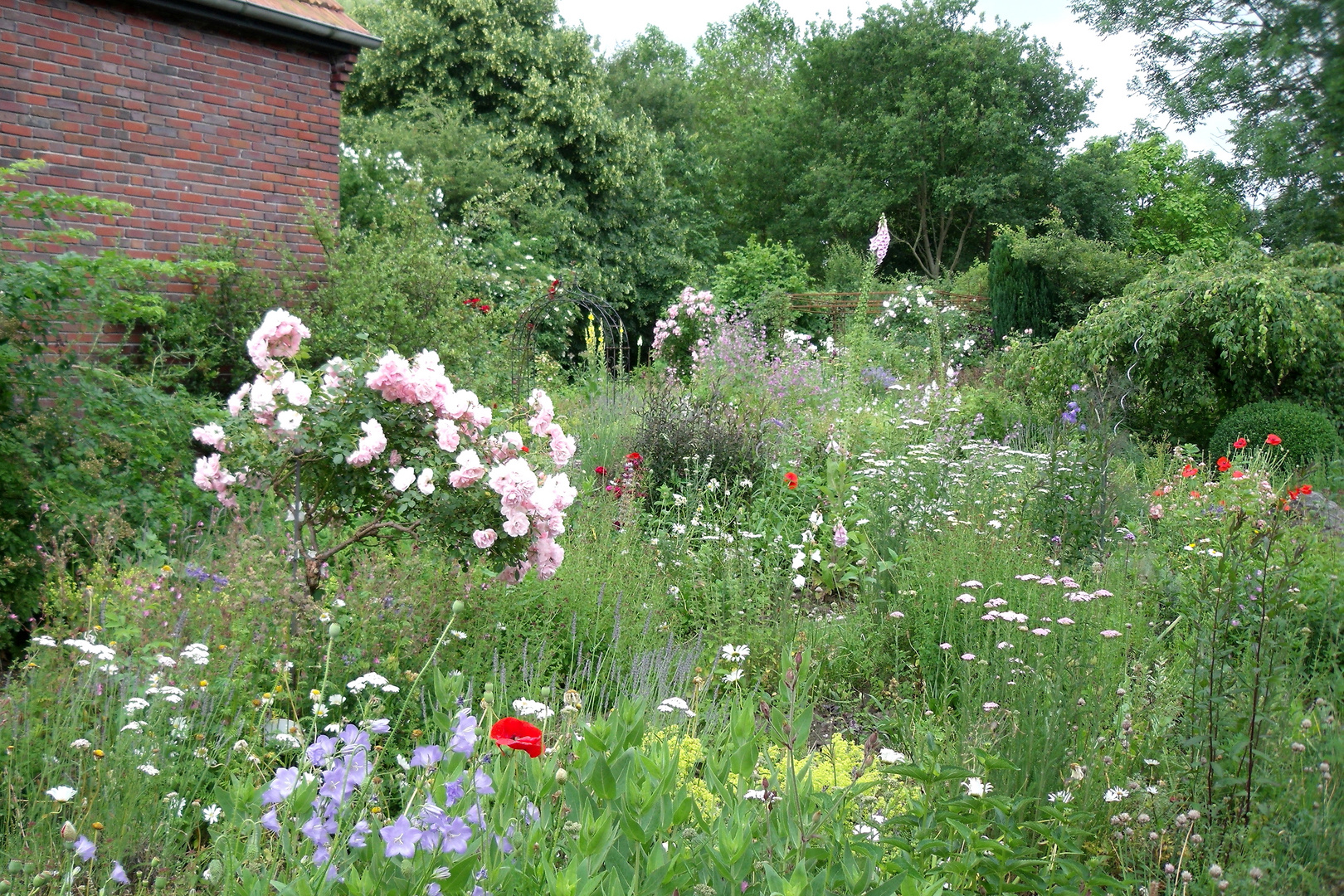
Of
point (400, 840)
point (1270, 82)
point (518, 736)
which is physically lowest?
point (400, 840)

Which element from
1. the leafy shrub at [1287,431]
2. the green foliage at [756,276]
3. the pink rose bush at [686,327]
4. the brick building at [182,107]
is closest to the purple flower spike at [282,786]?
the brick building at [182,107]

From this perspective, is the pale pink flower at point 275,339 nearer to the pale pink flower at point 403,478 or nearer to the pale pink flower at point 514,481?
the pale pink flower at point 403,478

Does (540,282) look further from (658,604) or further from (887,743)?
(887,743)

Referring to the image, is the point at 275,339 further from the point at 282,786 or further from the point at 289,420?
the point at 282,786

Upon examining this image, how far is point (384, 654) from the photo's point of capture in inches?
135

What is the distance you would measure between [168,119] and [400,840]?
783cm

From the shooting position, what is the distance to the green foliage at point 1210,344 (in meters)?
8.24

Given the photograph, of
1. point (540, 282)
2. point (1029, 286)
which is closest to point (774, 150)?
point (1029, 286)

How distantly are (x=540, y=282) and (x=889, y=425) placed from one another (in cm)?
727

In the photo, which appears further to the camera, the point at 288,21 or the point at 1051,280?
the point at 1051,280

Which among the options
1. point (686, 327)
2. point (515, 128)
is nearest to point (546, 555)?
point (686, 327)

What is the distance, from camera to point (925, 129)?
26.2 m

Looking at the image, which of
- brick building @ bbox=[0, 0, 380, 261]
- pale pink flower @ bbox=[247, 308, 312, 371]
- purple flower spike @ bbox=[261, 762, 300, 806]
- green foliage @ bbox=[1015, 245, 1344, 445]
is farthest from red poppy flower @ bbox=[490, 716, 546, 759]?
green foliage @ bbox=[1015, 245, 1344, 445]

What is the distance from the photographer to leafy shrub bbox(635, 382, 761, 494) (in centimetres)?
645
